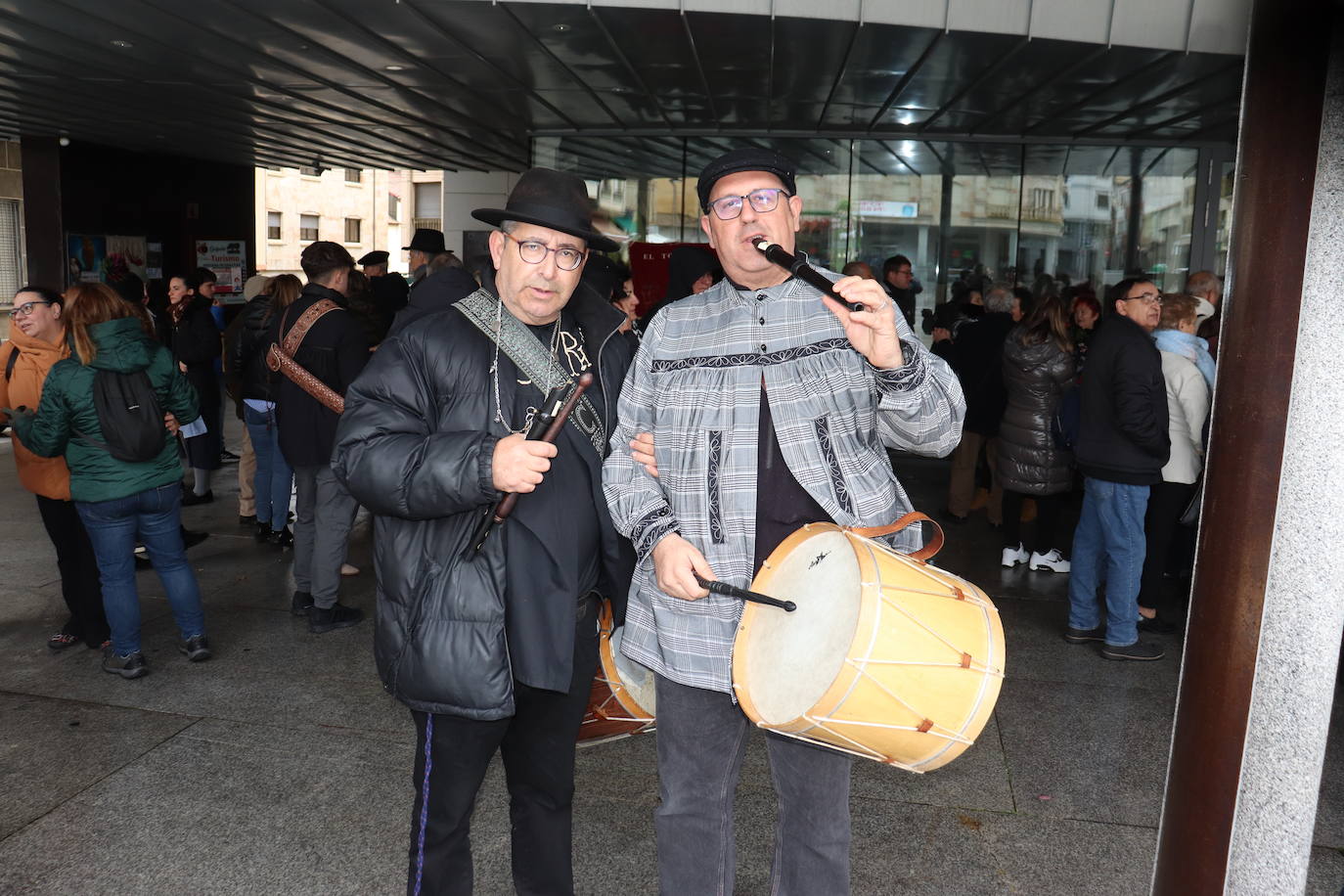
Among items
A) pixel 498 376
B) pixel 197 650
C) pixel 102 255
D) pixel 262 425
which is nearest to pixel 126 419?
pixel 197 650

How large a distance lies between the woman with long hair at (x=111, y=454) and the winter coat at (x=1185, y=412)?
4.67m

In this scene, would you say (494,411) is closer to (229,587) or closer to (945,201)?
(229,587)

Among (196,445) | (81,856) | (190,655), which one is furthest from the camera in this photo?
(196,445)

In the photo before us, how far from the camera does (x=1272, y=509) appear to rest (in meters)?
1.87

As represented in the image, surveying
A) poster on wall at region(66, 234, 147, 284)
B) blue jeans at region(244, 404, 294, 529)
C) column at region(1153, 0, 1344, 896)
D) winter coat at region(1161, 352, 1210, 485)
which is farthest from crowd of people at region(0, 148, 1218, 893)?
poster on wall at region(66, 234, 147, 284)

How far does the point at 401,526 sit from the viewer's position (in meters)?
2.39

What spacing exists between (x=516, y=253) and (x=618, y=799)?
203cm

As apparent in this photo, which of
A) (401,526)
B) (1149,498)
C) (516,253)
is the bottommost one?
(1149,498)

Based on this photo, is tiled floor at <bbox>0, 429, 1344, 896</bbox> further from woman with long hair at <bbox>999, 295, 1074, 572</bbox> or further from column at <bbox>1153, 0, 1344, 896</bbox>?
woman with long hair at <bbox>999, 295, 1074, 572</bbox>

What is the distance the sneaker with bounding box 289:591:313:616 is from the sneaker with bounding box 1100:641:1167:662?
3986mm

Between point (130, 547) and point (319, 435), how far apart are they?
110cm

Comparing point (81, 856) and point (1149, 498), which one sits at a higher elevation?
point (1149, 498)

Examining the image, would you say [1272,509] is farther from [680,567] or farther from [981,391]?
[981,391]

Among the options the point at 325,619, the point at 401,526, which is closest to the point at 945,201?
the point at 325,619
